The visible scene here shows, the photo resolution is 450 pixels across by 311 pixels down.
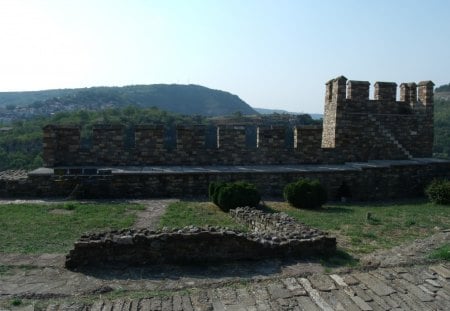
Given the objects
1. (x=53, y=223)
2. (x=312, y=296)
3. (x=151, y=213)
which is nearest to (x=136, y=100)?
(x=151, y=213)

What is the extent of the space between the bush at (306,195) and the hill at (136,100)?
225 ft

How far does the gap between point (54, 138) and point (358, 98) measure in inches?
448

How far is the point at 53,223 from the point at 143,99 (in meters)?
91.0

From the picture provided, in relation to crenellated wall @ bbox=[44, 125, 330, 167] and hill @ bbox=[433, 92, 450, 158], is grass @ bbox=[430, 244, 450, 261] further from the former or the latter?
hill @ bbox=[433, 92, 450, 158]

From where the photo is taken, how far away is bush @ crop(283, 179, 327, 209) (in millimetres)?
12250

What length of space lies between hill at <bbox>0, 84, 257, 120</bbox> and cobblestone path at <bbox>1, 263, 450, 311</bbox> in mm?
73145

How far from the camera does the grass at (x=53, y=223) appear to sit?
792cm

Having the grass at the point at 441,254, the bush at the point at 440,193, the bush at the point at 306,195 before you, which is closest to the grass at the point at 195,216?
the bush at the point at 306,195

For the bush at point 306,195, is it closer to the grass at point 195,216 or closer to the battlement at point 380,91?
the grass at point 195,216

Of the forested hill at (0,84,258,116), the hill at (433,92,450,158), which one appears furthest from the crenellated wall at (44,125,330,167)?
the forested hill at (0,84,258,116)

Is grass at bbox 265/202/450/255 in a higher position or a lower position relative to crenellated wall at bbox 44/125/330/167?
lower

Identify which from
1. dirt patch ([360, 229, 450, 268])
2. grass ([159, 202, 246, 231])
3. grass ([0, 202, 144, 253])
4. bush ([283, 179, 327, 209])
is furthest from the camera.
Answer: bush ([283, 179, 327, 209])

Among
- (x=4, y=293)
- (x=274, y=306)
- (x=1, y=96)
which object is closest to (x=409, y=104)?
(x=274, y=306)

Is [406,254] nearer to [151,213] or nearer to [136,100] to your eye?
[151,213]
